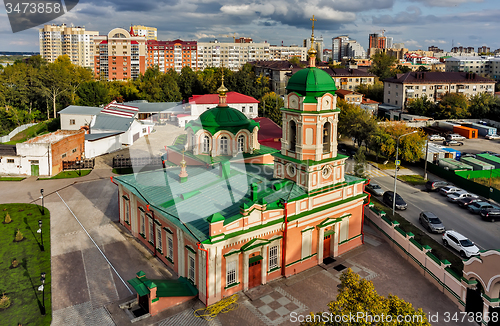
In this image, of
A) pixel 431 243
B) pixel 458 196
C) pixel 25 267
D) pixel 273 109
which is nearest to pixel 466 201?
pixel 458 196

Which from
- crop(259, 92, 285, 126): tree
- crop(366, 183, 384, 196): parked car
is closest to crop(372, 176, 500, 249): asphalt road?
crop(366, 183, 384, 196): parked car

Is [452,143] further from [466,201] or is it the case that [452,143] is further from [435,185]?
[466,201]

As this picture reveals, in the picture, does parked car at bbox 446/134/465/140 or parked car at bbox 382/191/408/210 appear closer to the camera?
parked car at bbox 382/191/408/210

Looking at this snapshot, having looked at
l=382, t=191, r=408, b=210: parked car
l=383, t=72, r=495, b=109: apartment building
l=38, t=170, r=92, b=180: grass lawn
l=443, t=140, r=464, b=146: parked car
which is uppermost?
l=383, t=72, r=495, b=109: apartment building

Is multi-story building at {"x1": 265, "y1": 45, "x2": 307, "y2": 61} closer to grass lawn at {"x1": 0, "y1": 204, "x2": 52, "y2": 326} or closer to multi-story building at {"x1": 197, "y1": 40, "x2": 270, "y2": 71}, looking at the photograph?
multi-story building at {"x1": 197, "y1": 40, "x2": 270, "y2": 71}

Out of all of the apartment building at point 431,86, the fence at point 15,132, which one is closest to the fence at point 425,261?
the fence at point 15,132
